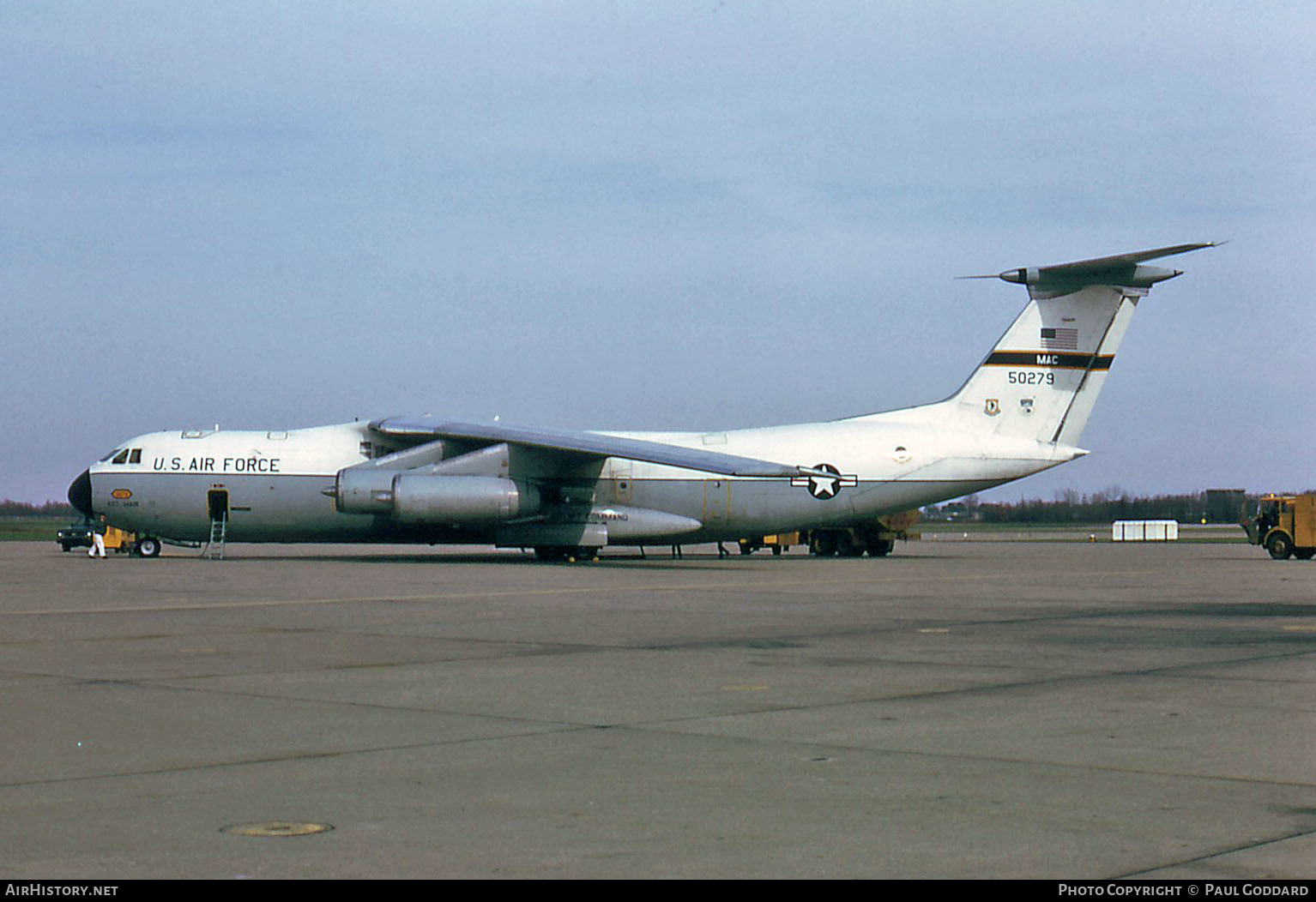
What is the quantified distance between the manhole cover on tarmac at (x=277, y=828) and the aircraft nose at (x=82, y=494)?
31261 mm

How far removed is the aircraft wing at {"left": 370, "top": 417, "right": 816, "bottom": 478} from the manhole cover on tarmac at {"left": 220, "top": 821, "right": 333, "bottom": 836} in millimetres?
24095

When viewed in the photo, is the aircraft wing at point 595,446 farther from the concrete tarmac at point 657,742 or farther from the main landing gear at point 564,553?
the concrete tarmac at point 657,742

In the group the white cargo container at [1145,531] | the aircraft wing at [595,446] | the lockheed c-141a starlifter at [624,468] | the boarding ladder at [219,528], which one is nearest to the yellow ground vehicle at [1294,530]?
the lockheed c-141a starlifter at [624,468]

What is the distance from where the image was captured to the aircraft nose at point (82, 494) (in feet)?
115

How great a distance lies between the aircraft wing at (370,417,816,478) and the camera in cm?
3102

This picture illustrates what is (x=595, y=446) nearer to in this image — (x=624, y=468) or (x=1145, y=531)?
(x=624, y=468)

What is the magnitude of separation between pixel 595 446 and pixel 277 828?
2632cm

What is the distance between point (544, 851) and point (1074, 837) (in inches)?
84.0

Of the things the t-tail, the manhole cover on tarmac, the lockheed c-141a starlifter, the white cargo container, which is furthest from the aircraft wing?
the white cargo container

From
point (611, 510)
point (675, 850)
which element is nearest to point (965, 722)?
point (675, 850)

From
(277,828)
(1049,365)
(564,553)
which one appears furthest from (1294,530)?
(277,828)

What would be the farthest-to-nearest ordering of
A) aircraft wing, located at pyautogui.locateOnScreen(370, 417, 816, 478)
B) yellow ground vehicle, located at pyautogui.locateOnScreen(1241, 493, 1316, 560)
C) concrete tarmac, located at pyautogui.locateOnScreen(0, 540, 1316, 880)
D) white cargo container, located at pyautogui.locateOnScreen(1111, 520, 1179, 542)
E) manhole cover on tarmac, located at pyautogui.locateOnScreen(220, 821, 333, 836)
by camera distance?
white cargo container, located at pyautogui.locateOnScreen(1111, 520, 1179, 542) < yellow ground vehicle, located at pyautogui.locateOnScreen(1241, 493, 1316, 560) < aircraft wing, located at pyautogui.locateOnScreen(370, 417, 816, 478) < manhole cover on tarmac, located at pyautogui.locateOnScreen(220, 821, 333, 836) < concrete tarmac, located at pyautogui.locateOnScreen(0, 540, 1316, 880)

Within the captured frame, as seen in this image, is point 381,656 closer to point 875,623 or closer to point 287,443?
point 875,623

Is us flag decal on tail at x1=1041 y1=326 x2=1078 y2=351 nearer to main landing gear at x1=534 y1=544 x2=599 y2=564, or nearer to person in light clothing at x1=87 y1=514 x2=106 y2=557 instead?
main landing gear at x1=534 y1=544 x2=599 y2=564
